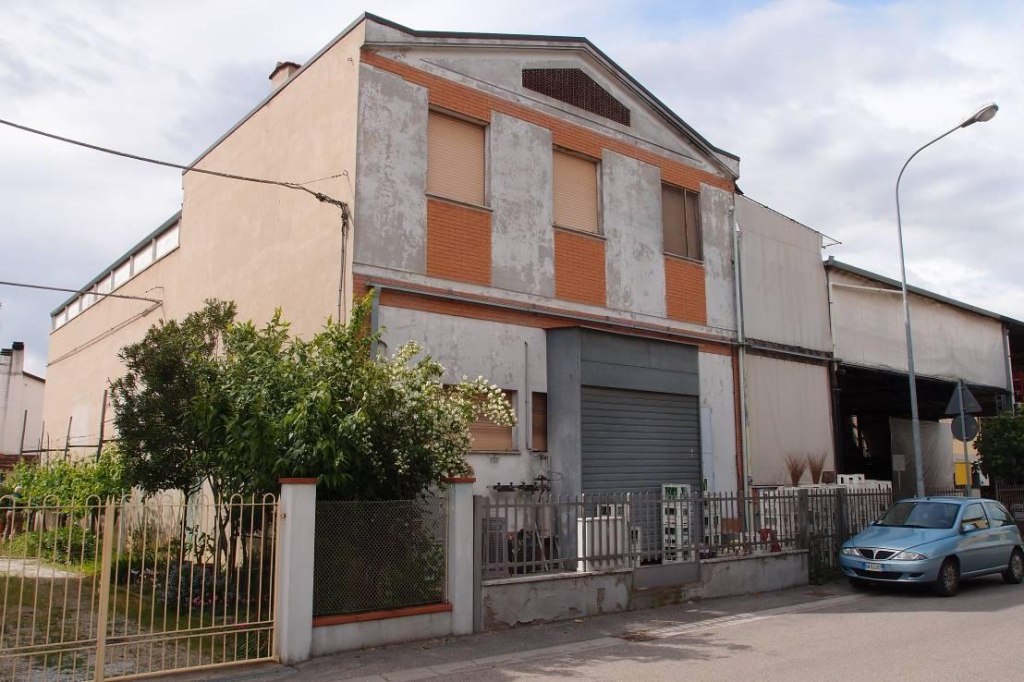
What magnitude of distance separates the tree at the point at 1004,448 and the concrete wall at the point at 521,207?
13627 millimetres

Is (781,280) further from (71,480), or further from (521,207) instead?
(71,480)

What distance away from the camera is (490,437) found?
13547 mm

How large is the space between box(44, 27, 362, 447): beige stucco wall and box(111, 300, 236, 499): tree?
2.02 metres

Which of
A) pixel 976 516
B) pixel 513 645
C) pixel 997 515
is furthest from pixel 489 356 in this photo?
pixel 997 515

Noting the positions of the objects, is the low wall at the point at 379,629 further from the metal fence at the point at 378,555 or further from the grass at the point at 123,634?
the grass at the point at 123,634

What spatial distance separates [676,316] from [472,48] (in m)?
6.37

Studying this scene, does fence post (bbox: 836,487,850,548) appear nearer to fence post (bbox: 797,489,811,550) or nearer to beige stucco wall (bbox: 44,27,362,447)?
fence post (bbox: 797,489,811,550)

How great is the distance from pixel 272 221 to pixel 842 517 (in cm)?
1150

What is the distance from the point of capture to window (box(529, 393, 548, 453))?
46.9 feet

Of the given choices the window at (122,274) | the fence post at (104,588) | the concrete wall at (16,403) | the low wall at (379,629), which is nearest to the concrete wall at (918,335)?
the low wall at (379,629)

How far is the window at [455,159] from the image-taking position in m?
13.8

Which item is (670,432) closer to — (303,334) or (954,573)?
(954,573)

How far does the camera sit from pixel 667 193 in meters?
17.5

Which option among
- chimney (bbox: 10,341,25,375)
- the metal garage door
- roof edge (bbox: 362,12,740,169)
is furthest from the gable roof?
chimney (bbox: 10,341,25,375)
